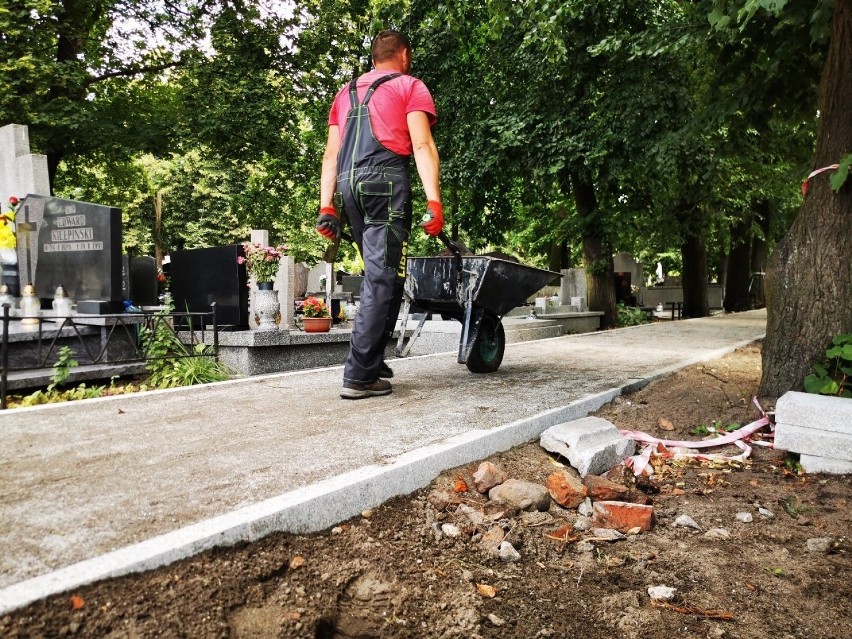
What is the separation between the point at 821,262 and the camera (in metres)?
4.25

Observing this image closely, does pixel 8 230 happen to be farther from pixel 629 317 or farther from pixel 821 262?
pixel 629 317

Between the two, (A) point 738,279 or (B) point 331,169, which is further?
(A) point 738,279

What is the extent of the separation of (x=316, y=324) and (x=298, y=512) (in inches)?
262

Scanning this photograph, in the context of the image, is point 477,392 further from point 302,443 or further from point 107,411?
point 107,411

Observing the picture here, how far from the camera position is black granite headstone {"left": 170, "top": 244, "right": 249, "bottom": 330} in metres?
8.44

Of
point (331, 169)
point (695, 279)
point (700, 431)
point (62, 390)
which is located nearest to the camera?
point (700, 431)

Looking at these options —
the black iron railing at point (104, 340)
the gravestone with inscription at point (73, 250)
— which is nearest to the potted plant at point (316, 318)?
the black iron railing at point (104, 340)

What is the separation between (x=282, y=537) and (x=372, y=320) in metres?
2.13

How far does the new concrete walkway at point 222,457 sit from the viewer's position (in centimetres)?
185

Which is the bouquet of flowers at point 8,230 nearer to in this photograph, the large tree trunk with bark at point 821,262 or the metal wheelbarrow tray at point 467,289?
the metal wheelbarrow tray at point 467,289

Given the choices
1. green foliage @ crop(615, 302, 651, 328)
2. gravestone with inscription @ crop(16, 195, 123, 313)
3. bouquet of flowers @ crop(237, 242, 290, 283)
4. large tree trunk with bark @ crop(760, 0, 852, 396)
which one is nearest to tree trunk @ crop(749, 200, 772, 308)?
green foliage @ crop(615, 302, 651, 328)

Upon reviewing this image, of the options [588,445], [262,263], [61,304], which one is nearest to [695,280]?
[262,263]

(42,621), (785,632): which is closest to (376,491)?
(42,621)

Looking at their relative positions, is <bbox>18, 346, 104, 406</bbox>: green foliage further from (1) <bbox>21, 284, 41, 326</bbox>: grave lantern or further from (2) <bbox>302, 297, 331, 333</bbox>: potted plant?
(2) <bbox>302, 297, 331, 333</bbox>: potted plant
